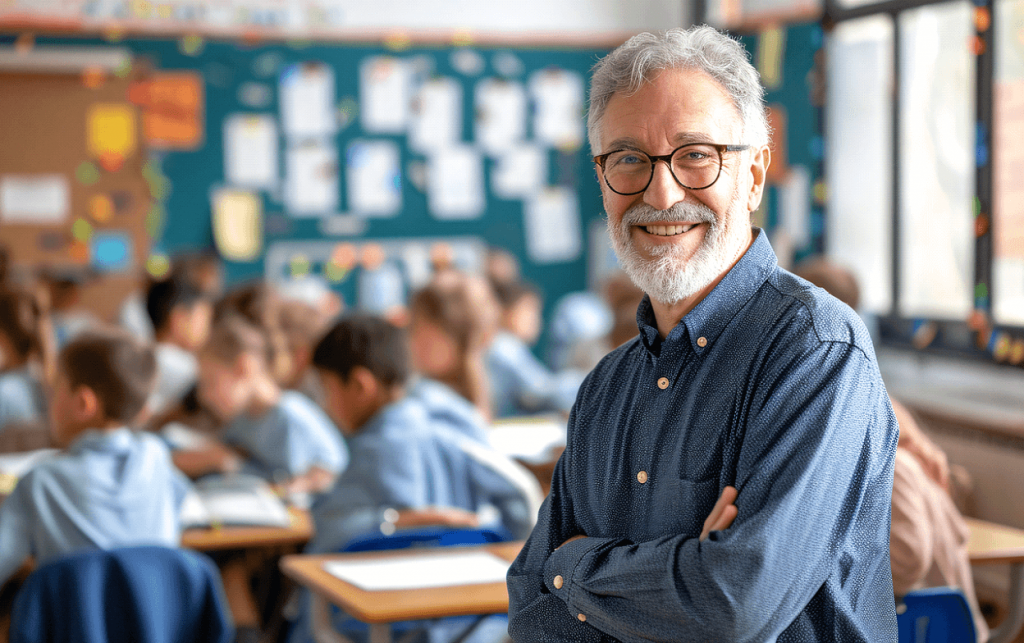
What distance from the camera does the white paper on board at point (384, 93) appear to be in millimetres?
6691

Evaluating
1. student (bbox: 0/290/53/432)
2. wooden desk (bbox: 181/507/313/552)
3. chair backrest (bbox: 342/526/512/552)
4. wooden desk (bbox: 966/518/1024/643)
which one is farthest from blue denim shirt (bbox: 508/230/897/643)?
student (bbox: 0/290/53/432)

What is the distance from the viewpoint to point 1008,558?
239 centimetres

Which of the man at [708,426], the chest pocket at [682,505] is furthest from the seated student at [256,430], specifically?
the chest pocket at [682,505]

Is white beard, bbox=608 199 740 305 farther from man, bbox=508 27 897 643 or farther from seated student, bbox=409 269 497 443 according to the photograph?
seated student, bbox=409 269 497 443

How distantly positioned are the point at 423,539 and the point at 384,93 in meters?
4.75

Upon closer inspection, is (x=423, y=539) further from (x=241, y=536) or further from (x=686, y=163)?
(x=686, y=163)

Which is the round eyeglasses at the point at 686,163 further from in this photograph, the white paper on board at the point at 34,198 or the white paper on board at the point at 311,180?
the white paper on board at the point at 34,198

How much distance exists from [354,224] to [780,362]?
5717 millimetres

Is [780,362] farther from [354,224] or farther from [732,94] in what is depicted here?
[354,224]

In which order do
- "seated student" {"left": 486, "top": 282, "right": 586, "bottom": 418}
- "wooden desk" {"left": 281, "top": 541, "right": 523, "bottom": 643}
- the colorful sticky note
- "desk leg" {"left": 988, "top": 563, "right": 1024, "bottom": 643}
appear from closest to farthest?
Answer: 1. "wooden desk" {"left": 281, "top": 541, "right": 523, "bottom": 643}
2. "desk leg" {"left": 988, "top": 563, "right": 1024, "bottom": 643}
3. "seated student" {"left": 486, "top": 282, "right": 586, "bottom": 418}
4. the colorful sticky note

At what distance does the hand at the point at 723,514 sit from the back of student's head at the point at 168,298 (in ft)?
12.8

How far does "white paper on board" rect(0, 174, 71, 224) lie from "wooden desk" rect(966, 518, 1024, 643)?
538 cm

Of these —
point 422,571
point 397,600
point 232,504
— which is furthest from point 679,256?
point 232,504

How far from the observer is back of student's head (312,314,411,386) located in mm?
2826
